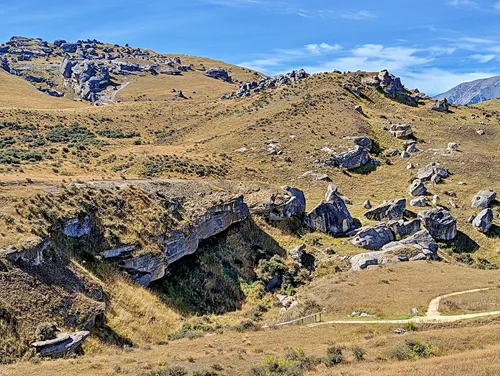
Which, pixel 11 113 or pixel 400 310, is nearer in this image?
pixel 400 310

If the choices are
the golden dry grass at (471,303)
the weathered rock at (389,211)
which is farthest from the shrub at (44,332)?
the weathered rock at (389,211)

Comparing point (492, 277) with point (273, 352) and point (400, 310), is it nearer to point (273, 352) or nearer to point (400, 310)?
point (400, 310)

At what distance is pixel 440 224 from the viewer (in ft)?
163

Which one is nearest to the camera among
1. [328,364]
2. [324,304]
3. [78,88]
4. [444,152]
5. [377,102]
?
[328,364]

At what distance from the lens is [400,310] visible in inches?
1067

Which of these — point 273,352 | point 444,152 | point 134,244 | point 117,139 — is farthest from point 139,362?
point 117,139

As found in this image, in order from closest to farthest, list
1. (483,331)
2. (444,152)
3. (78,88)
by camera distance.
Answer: (483,331)
(444,152)
(78,88)

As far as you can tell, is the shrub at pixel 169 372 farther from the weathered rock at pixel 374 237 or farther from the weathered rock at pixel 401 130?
the weathered rock at pixel 401 130

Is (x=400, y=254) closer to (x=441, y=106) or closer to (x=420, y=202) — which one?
(x=420, y=202)

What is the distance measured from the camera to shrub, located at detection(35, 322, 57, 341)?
20266 millimetres

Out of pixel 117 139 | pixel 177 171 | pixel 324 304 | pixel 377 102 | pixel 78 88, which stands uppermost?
pixel 78 88

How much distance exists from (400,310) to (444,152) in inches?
2278

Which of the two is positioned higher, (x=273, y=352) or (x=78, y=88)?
(x=78, y=88)

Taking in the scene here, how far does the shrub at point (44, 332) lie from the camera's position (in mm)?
20266
